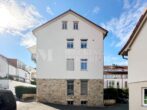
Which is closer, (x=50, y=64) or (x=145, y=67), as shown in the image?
(x=145, y=67)

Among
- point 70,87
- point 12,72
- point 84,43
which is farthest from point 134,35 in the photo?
point 12,72

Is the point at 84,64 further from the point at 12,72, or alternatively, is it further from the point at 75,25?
the point at 12,72

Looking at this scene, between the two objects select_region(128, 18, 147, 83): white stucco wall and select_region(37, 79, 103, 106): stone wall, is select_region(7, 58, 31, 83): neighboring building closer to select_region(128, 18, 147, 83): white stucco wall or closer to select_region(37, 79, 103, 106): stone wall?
select_region(37, 79, 103, 106): stone wall

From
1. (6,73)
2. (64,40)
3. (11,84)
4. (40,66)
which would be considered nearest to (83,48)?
(64,40)

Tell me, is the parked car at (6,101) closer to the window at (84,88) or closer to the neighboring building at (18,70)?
the window at (84,88)

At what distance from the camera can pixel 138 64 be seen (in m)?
22.8

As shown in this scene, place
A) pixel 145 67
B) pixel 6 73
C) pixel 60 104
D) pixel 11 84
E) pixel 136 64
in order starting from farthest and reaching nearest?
pixel 6 73 → pixel 11 84 → pixel 60 104 → pixel 136 64 → pixel 145 67

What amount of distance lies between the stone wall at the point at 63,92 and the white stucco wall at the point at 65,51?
0.65 metres

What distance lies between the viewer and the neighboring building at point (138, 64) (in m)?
21.9

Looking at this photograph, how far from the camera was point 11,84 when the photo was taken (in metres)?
54.9

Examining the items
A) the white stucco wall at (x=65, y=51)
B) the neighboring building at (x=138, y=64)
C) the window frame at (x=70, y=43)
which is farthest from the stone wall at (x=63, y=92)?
the neighboring building at (x=138, y=64)

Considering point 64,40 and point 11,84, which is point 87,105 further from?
point 11,84

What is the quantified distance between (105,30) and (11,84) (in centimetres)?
2091

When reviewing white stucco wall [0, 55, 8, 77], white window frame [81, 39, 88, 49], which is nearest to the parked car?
white window frame [81, 39, 88, 49]
